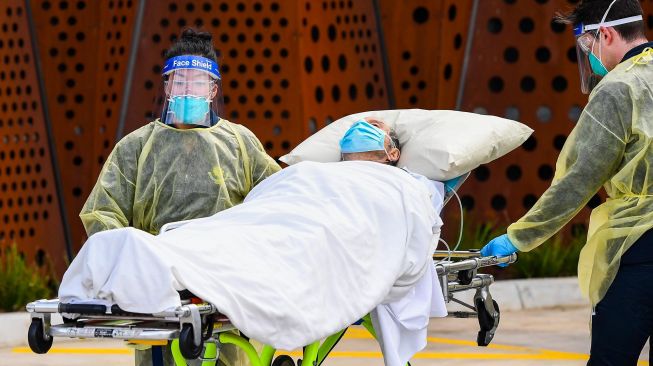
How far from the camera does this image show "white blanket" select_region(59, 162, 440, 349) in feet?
15.0

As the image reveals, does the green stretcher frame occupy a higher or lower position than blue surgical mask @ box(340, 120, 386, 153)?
lower

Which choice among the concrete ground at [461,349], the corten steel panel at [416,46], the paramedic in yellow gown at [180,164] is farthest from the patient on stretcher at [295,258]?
the corten steel panel at [416,46]

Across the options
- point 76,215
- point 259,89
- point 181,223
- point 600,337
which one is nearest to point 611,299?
point 600,337

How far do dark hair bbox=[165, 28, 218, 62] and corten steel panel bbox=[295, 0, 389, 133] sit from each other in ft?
18.0

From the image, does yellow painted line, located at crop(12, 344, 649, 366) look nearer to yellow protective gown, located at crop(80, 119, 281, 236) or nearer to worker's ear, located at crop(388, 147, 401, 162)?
worker's ear, located at crop(388, 147, 401, 162)

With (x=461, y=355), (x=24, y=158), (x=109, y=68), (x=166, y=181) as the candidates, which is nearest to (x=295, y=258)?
(x=166, y=181)

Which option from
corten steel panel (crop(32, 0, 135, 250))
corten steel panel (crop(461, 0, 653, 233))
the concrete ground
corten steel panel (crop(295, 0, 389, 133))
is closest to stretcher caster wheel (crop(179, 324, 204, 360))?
the concrete ground

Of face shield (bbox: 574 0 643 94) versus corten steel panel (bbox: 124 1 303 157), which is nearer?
face shield (bbox: 574 0 643 94)

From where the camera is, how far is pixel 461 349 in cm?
907

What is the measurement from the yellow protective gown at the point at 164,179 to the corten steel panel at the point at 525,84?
631 centimetres

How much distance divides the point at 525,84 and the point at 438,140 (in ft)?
19.1

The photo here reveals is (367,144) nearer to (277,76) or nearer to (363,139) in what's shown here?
(363,139)

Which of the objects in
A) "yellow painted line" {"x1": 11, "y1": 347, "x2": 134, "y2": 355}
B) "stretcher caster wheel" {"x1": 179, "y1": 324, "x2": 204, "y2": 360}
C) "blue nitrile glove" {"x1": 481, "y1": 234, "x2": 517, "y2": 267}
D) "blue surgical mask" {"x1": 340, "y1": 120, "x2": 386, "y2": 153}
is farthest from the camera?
"yellow painted line" {"x1": 11, "y1": 347, "x2": 134, "y2": 355}

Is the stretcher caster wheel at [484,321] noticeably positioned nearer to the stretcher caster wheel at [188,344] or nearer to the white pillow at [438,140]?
the white pillow at [438,140]
